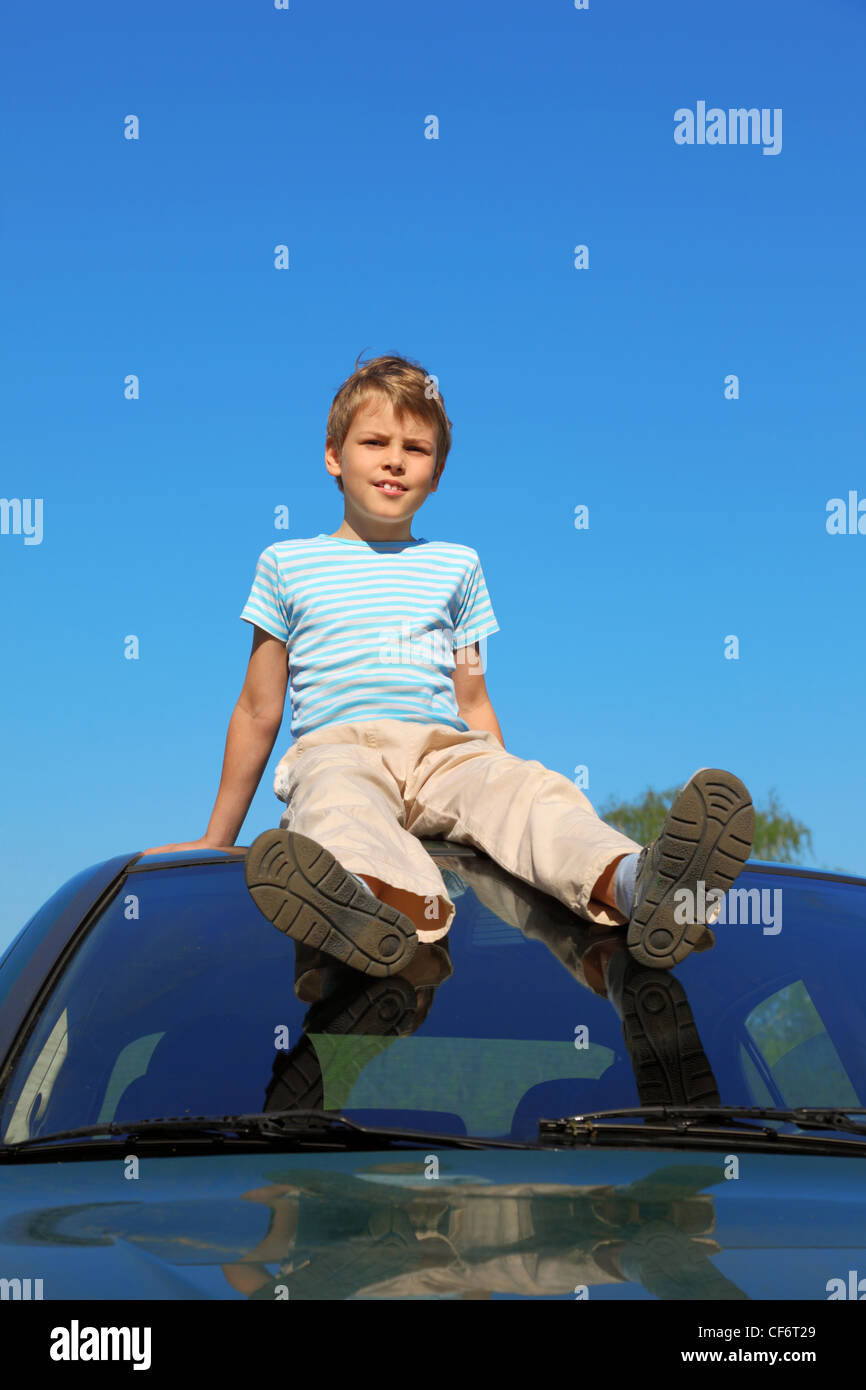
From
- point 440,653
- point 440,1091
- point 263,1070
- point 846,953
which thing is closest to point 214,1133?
point 263,1070

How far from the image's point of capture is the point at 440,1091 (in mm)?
2416

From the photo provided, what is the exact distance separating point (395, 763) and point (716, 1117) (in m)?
1.52

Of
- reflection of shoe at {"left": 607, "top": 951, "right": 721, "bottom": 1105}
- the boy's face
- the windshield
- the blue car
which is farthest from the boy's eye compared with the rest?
reflection of shoe at {"left": 607, "top": 951, "right": 721, "bottom": 1105}

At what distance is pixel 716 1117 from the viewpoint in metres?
2.37

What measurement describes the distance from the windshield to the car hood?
15 centimetres

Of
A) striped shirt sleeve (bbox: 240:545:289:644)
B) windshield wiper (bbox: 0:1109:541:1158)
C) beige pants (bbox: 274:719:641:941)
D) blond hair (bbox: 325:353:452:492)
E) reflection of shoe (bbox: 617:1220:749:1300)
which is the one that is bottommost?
reflection of shoe (bbox: 617:1220:749:1300)

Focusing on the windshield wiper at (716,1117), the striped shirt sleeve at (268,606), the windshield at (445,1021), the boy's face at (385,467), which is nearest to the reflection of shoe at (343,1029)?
the windshield at (445,1021)

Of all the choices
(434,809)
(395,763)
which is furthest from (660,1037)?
(395,763)

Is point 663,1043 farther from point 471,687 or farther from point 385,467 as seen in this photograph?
point 385,467

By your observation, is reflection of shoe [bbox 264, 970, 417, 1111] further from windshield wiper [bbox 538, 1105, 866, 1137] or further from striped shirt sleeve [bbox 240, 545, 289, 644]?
striped shirt sleeve [bbox 240, 545, 289, 644]

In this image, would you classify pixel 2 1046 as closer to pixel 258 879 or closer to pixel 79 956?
pixel 79 956

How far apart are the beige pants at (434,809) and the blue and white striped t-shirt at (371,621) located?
0.52 feet

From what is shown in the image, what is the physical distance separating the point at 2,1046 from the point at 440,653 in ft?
6.42

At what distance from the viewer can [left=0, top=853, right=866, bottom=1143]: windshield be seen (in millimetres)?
2416
